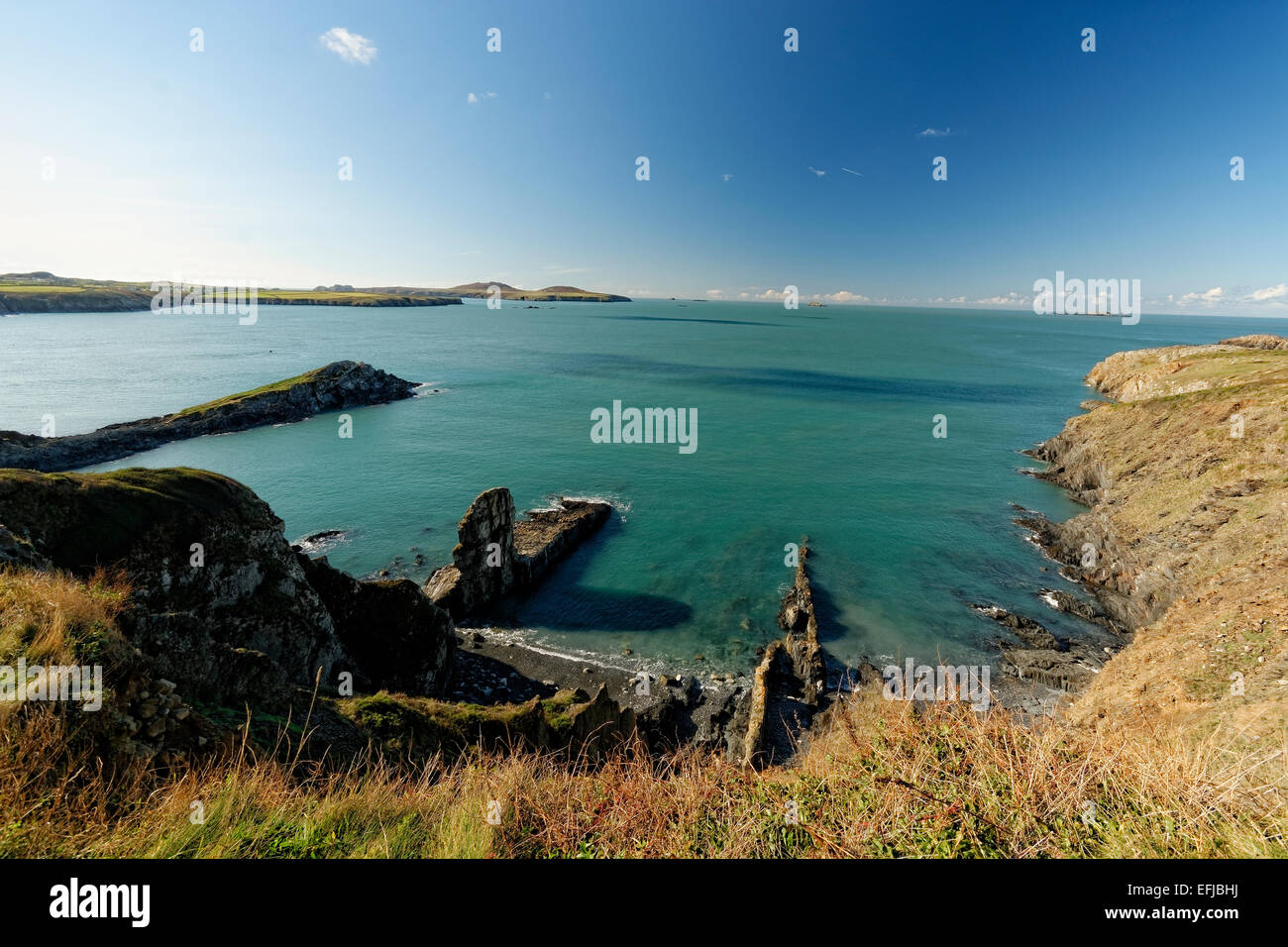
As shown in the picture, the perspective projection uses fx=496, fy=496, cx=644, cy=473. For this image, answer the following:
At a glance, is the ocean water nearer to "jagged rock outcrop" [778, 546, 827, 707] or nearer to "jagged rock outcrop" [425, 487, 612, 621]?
"jagged rock outcrop" [778, 546, 827, 707]

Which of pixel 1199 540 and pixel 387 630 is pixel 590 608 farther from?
pixel 1199 540

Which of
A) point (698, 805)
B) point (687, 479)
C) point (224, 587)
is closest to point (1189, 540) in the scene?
point (687, 479)

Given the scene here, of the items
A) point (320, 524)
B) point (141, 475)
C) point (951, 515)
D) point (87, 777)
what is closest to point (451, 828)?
point (87, 777)

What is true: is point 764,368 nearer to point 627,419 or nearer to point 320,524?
point 627,419

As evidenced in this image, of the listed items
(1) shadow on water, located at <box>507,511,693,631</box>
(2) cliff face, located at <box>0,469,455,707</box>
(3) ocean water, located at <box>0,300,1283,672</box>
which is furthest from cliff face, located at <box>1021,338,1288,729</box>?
(2) cliff face, located at <box>0,469,455,707</box>

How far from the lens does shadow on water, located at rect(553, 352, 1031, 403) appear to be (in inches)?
3954

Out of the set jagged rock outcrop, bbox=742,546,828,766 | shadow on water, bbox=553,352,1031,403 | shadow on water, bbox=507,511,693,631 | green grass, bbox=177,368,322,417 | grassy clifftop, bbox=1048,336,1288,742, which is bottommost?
jagged rock outcrop, bbox=742,546,828,766

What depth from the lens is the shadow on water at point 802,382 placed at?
3954 inches

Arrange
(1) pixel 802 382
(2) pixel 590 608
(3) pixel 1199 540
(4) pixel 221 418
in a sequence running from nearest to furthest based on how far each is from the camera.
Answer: (3) pixel 1199 540 < (2) pixel 590 608 < (4) pixel 221 418 < (1) pixel 802 382

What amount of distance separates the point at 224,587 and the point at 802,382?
109 meters

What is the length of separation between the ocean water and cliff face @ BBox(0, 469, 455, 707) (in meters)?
9.92

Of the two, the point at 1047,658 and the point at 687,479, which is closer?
the point at 1047,658

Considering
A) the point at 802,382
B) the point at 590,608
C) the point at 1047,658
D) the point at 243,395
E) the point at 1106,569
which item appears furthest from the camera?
the point at 802,382

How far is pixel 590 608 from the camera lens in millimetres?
31906
